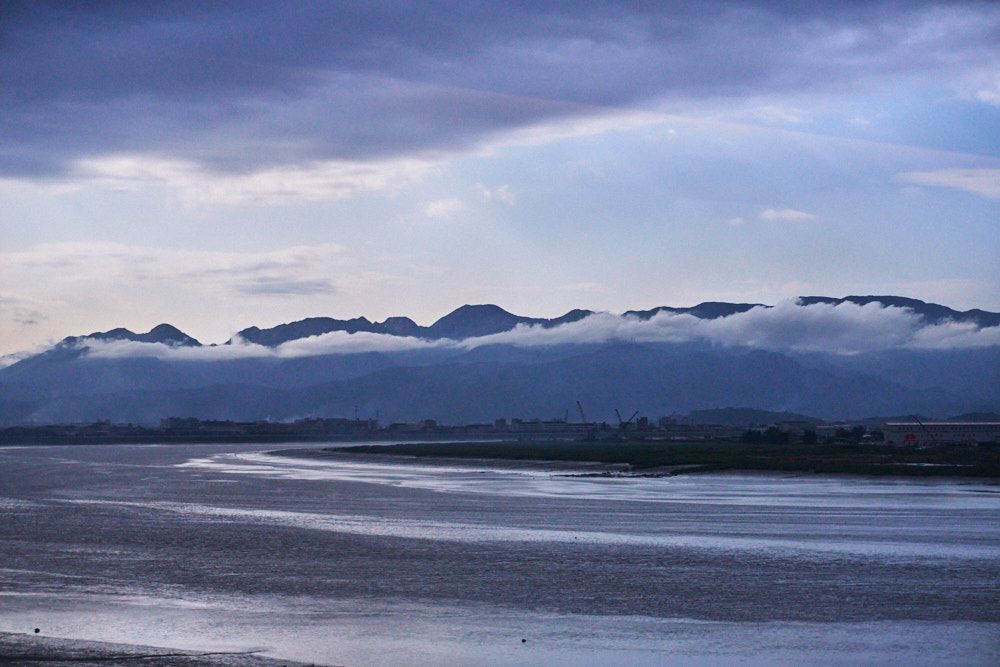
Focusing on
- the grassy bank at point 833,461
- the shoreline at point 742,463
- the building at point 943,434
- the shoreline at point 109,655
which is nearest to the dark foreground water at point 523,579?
Answer: the shoreline at point 109,655

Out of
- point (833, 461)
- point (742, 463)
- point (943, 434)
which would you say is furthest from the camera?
point (943, 434)

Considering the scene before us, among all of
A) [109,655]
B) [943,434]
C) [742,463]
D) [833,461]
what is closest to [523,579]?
[109,655]

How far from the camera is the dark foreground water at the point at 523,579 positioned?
2269 cm

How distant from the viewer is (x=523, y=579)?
100 feet

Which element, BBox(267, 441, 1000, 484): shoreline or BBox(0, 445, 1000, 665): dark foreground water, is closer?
BBox(0, 445, 1000, 665): dark foreground water

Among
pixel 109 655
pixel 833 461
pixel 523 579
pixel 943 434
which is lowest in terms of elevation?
pixel 109 655

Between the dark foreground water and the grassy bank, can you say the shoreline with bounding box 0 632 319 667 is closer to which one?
the dark foreground water

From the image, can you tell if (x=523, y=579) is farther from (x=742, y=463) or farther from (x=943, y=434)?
(x=943, y=434)

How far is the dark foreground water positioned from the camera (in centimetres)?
2269

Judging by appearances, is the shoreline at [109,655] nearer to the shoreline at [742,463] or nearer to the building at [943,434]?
the shoreline at [742,463]

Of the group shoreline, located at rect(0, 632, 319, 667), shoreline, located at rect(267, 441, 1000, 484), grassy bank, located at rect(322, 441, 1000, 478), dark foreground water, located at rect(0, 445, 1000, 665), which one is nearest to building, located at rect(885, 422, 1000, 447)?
shoreline, located at rect(267, 441, 1000, 484)

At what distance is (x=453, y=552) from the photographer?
36625 millimetres

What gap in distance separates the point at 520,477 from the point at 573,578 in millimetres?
61884

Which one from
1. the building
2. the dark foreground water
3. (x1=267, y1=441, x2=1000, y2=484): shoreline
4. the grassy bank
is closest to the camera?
the dark foreground water
